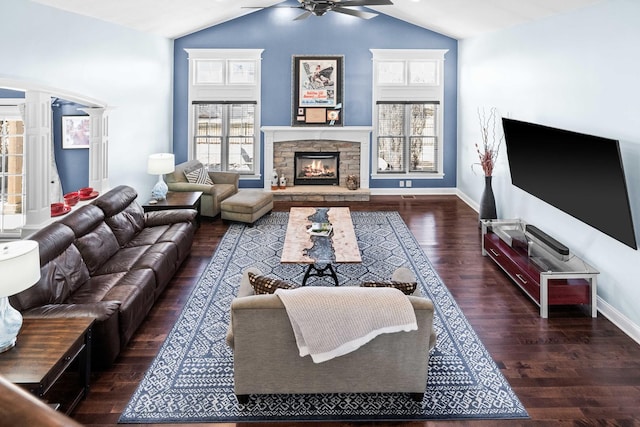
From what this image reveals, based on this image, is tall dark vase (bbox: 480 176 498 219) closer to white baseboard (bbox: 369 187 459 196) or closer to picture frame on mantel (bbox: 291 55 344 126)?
white baseboard (bbox: 369 187 459 196)

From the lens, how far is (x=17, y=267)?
9.91 ft

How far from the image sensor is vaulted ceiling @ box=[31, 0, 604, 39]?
5887 mm

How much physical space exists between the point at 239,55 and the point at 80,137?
12.1 feet

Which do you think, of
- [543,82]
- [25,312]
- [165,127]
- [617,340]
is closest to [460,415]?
[617,340]

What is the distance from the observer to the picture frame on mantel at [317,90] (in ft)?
33.8

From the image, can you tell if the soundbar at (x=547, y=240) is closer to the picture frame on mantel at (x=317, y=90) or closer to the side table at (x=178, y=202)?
the side table at (x=178, y=202)

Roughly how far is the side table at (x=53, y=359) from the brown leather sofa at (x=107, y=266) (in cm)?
22

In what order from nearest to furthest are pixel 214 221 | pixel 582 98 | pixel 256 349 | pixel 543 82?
pixel 256 349 → pixel 582 98 → pixel 543 82 → pixel 214 221

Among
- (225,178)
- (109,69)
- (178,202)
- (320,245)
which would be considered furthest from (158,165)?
(320,245)

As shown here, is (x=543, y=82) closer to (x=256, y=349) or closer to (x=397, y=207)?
(x=397, y=207)

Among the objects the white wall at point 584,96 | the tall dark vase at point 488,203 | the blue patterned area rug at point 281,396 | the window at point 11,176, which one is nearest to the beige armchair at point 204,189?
the window at point 11,176

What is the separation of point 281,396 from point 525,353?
6.51 ft

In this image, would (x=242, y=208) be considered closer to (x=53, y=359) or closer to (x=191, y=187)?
(x=191, y=187)

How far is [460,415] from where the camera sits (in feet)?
11.0
